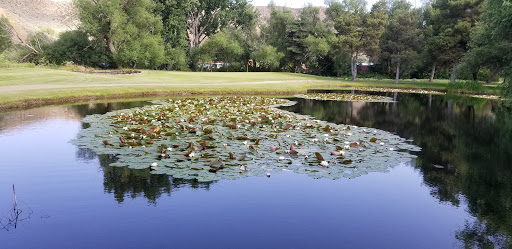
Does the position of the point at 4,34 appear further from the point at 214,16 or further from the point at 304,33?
the point at 304,33

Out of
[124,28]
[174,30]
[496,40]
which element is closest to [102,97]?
[496,40]

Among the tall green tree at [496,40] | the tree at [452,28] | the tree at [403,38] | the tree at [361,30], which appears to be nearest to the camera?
the tall green tree at [496,40]

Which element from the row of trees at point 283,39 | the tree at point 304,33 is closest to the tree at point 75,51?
the row of trees at point 283,39

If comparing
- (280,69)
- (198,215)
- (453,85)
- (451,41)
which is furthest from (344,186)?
(280,69)

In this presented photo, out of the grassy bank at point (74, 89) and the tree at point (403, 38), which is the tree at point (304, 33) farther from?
the grassy bank at point (74, 89)

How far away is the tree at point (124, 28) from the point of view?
44.6 metres

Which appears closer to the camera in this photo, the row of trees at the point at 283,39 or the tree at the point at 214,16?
the row of trees at the point at 283,39

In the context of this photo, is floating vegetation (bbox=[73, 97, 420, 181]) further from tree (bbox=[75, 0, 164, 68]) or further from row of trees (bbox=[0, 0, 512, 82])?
tree (bbox=[75, 0, 164, 68])

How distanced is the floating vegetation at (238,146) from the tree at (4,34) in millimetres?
52190

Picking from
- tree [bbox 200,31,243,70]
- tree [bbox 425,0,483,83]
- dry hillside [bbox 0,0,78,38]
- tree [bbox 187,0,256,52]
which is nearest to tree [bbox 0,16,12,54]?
tree [bbox 187,0,256,52]

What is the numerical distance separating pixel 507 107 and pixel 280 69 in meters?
43.2

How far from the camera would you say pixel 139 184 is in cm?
686

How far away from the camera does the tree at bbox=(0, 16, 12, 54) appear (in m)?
53.9

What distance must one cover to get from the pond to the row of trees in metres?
26.4
